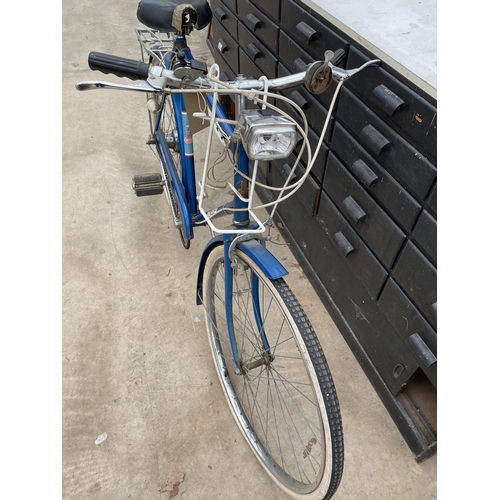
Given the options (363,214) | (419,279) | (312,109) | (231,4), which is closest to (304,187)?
(312,109)

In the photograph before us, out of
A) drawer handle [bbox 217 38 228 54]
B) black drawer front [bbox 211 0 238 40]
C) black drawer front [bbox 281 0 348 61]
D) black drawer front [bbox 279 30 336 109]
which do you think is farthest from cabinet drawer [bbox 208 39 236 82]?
black drawer front [bbox 281 0 348 61]

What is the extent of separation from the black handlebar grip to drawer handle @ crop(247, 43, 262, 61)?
4.12ft

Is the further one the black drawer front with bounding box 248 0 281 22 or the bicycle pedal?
the bicycle pedal

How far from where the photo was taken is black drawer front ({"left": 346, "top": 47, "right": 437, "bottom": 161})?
3.69 feet

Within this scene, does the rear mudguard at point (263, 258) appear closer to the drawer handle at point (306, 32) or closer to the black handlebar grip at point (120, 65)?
the black handlebar grip at point (120, 65)

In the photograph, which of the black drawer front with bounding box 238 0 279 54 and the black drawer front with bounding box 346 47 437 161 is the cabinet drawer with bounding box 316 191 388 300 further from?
the black drawer front with bounding box 238 0 279 54

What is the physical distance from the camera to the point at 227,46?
2682 mm

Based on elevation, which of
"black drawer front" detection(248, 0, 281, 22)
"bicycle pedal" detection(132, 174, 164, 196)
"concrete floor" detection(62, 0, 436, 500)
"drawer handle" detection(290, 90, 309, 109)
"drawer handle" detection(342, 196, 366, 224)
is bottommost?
"concrete floor" detection(62, 0, 436, 500)

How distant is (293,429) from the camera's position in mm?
1620

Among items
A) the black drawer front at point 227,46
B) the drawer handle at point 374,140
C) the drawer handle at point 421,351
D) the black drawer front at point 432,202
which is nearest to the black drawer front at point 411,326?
the drawer handle at point 421,351

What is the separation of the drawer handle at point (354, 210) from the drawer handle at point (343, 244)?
0.13 metres

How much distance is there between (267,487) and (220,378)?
17.5 inches

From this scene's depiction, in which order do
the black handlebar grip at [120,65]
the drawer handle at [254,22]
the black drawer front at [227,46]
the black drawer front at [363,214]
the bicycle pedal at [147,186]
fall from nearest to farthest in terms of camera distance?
the black handlebar grip at [120,65]
the black drawer front at [363,214]
the drawer handle at [254,22]
the bicycle pedal at [147,186]
the black drawer front at [227,46]

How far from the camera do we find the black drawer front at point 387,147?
3.92 feet
